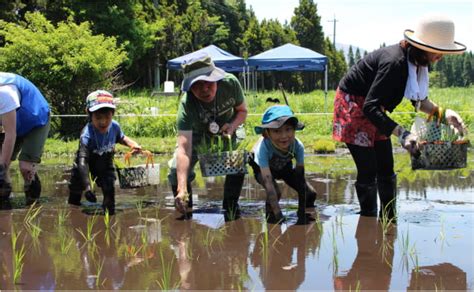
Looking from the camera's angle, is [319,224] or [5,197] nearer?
[319,224]

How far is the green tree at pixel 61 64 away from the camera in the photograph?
39.0 ft

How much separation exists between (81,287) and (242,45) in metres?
41.5

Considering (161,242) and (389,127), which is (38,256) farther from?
(389,127)

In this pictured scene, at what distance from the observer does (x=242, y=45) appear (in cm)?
4338

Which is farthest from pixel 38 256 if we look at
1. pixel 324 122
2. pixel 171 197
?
pixel 324 122

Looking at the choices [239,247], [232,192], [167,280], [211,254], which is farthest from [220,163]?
[167,280]

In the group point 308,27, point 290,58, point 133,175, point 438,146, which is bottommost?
point 133,175

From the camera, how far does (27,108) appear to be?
4828mm

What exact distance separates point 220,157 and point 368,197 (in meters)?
1.17

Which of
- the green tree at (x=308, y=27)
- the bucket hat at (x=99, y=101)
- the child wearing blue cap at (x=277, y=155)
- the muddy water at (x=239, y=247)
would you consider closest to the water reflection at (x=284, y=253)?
the muddy water at (x=239, y=247)

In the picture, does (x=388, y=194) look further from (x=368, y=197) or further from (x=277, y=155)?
(x=277, y=155)

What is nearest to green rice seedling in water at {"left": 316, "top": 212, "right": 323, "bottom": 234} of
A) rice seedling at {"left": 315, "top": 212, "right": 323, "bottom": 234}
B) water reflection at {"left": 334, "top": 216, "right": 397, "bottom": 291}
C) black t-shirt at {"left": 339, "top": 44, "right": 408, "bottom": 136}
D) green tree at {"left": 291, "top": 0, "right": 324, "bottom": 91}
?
rice seedling at {"left": 315, "top": 212, "right": 323, "bottom": 234}

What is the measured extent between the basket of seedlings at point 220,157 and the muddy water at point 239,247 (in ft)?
1.29

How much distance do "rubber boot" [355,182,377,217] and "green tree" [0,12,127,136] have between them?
341 inches
